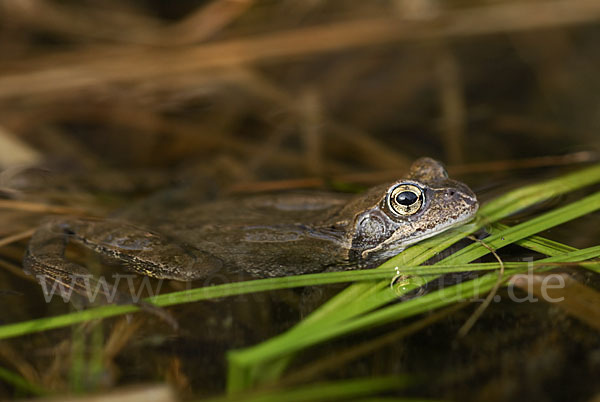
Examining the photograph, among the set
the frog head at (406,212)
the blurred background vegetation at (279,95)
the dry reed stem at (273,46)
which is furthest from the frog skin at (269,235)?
the dry reed stem at (273,46)

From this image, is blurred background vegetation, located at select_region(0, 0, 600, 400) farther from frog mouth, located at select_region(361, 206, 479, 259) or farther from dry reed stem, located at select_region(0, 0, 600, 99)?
frog mouth, located at select_region(361, 206, 479, 259)

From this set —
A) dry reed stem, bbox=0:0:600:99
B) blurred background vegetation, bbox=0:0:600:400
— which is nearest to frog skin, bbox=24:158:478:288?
blurred background vegetation, bbox=0:0:600:400

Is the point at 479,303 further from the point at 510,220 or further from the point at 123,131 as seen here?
the point at 123,131

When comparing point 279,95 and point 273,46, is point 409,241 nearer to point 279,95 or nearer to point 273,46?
point 279,95

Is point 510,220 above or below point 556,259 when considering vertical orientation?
above

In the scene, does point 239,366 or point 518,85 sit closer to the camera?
point 239,366

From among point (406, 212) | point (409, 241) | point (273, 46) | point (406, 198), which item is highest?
point (273, 46)

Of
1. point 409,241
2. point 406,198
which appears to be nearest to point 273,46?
point 406,198

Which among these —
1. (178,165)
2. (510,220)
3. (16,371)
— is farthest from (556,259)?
(178,165)
